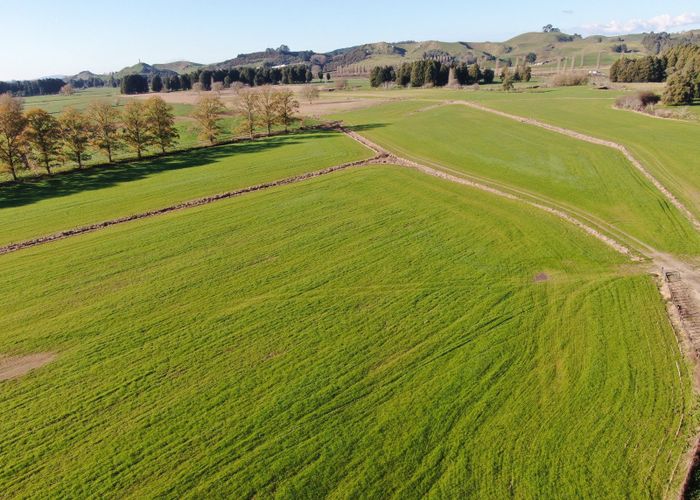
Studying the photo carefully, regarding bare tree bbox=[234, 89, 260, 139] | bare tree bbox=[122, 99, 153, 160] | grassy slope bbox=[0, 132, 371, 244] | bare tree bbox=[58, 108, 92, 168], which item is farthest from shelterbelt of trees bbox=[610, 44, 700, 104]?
bare tree bbox=[58, 108, 92, 168]

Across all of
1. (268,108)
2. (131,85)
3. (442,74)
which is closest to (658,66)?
(442,74)

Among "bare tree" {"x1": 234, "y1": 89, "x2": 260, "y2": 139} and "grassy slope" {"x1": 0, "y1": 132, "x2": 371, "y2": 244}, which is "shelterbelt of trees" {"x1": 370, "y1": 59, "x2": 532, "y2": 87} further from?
"grassy slope" {"x1": 0, "y1": 132, "x2": 371, "y2": 244}

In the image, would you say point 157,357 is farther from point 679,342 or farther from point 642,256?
point 642,256

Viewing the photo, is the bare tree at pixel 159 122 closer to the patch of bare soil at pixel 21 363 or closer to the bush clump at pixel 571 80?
the patch of bare soil at pixel 21 363

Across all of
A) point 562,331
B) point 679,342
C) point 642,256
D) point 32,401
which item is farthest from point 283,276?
point 642,256

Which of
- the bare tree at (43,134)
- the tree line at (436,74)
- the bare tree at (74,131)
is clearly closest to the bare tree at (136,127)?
the bare tree at (74,131)

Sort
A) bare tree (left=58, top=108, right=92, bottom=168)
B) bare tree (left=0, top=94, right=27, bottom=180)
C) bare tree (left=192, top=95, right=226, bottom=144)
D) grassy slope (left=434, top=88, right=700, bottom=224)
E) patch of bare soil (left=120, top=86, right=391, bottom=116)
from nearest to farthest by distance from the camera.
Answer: grassy slope (left=434, top=88, right=700, bottom=224) → bare tree (left=0, top=94, right=27, bottom=180) → bare tree (left=58, top=108, right=92, bottom=168) → bare tree (left=192, top=95, right=226, bottom=144) → patch of bare soil (left=120, top=86, right=391, bottom=116)
